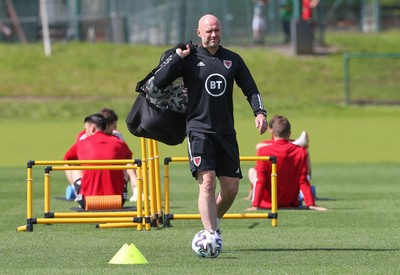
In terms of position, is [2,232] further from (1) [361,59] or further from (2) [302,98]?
(1) [361,59]

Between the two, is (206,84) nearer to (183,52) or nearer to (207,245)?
(183,52)

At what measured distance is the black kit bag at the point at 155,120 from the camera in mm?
10812

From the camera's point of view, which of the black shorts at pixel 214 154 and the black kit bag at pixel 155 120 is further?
the black kit bag at pixel 155 120

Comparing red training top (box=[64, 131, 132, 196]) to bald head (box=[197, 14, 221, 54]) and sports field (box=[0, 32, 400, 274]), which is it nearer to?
sports field (box=[0, 32, 400, 274])

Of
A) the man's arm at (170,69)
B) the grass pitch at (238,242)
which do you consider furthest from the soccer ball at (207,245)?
the man's arm at (170,69)

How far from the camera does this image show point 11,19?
145 feet

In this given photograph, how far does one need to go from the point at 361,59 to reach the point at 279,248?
97.8ft

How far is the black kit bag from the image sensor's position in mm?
10812

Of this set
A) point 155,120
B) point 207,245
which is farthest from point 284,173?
point 207,245

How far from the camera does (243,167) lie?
23.9 m

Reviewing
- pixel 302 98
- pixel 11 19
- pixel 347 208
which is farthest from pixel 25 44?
pixel 347 208

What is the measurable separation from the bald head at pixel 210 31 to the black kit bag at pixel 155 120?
63 cm

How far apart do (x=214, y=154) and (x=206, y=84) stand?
0.63 meters

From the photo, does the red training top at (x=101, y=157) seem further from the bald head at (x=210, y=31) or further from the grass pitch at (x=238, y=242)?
the bald head at (x=210, y=31)
